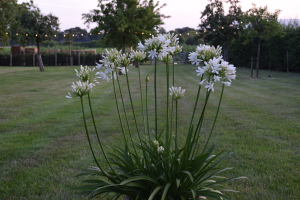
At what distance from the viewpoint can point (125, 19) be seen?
15.9 m

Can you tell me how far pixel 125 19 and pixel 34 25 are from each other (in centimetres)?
750

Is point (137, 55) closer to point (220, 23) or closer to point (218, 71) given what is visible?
point (218, 71)

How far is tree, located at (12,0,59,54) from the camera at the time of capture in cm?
1758

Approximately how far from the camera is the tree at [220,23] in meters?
Answer: 22.9

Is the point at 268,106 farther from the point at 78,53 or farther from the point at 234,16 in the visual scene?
the point at 78,53

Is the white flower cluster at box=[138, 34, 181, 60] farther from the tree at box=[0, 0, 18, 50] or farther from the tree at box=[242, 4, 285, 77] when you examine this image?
the tree at box=[242, 4, 285, 77]

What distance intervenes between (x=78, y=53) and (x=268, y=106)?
25.5 meters

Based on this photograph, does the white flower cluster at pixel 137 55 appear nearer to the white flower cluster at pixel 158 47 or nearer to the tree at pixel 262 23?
the white flower cluster at pixel 158 47

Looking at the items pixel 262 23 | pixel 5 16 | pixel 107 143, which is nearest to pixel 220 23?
pixel 262 23

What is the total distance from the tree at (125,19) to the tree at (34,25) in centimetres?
335

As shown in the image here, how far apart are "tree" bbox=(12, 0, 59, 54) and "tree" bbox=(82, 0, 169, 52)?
11.0ft

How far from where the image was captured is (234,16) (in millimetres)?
23375

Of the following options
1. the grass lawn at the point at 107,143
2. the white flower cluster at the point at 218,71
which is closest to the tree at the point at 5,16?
the grass lawn at the point at 107,143

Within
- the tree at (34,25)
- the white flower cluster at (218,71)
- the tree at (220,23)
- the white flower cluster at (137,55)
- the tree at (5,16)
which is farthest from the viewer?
the tree at (220,23)
